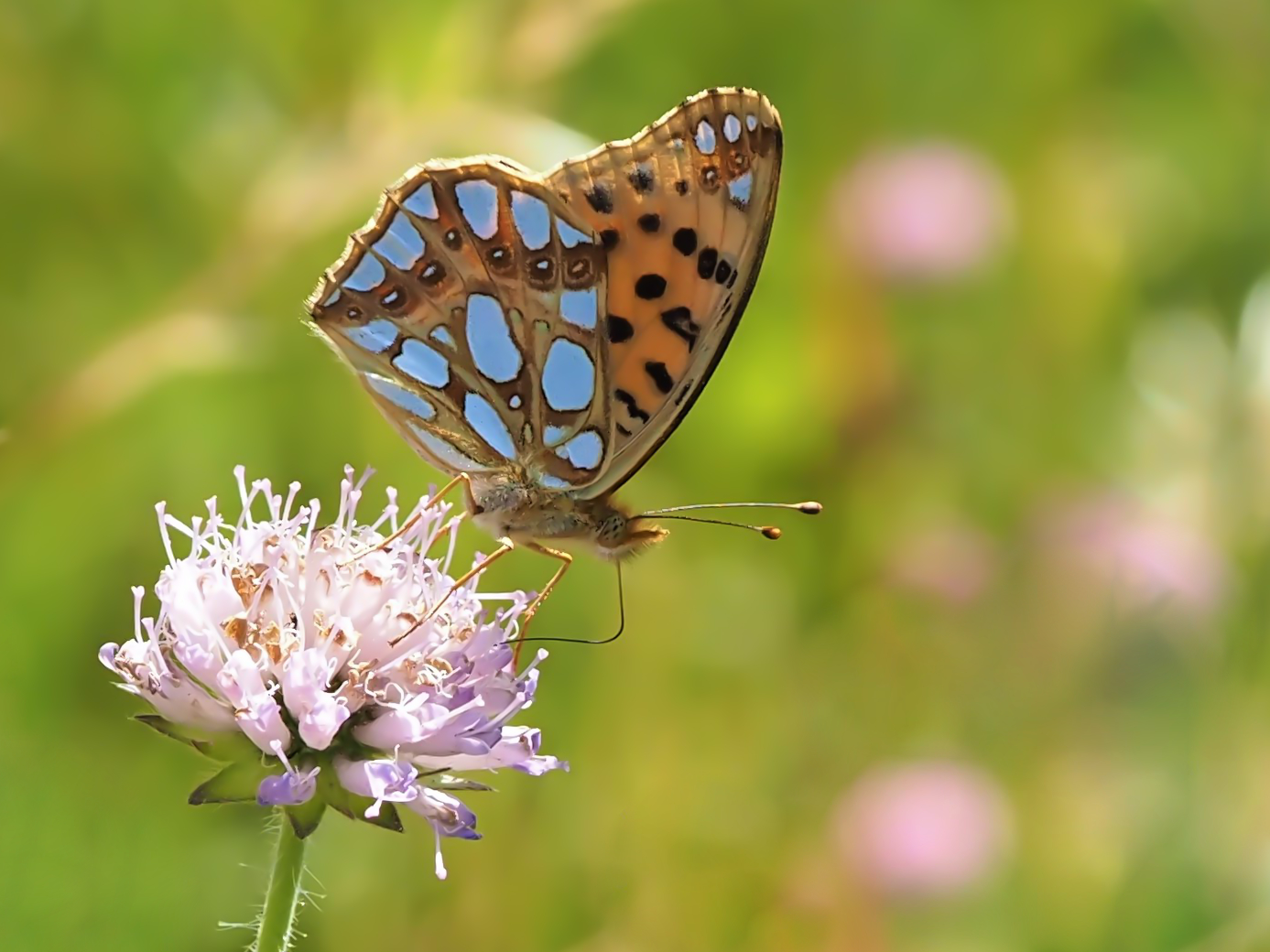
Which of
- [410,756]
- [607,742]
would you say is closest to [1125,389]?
[607,742]

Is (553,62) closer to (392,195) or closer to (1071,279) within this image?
(392,195)

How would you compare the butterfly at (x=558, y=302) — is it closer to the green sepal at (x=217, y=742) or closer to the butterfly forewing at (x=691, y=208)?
the butterfly forewing at (x=691, y=208)

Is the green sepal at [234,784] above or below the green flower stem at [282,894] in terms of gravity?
above

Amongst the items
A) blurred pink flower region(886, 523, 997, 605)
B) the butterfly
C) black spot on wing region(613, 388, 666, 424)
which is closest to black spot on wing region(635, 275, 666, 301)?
the butterfly

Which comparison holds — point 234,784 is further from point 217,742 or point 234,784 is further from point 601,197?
point 601,197

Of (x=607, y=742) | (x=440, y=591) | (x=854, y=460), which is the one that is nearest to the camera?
(x=440, y=591)

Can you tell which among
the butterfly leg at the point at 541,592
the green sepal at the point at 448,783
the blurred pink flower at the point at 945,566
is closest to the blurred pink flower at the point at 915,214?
the blurred pink flower at the point at 945,566
